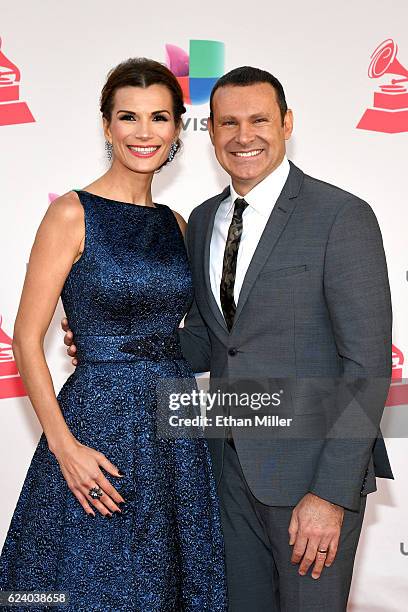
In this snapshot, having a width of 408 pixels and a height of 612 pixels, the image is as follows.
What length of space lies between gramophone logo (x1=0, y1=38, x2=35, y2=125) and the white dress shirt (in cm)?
145

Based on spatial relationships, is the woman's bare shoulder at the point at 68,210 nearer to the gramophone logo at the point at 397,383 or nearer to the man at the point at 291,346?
the man at the point at 291,346

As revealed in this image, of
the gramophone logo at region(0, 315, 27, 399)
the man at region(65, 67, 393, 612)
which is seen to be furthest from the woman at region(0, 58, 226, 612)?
the gramophone logo at region(0, 315, 27, 399)

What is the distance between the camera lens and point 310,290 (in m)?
2.00

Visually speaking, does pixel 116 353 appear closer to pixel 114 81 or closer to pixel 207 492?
pixel 207 492

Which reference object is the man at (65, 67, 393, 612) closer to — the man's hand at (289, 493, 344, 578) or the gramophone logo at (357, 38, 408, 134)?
the man's hand at (289, 493, 344, 578)

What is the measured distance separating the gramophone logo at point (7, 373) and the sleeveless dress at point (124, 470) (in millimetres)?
1397

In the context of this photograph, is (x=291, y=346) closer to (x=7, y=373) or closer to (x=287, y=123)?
(x=287, y=123)

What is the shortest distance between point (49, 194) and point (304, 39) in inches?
46.6

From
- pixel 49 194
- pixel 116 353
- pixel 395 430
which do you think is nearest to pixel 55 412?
pixel 116 353

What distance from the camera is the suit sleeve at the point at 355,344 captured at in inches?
76.5

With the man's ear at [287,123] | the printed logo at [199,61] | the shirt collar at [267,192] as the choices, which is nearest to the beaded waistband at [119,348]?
the shirt collar at [267,192]

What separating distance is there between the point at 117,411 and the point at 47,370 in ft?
0.64

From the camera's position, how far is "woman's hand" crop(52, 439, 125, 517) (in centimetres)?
194

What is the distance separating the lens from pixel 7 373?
3.43m
